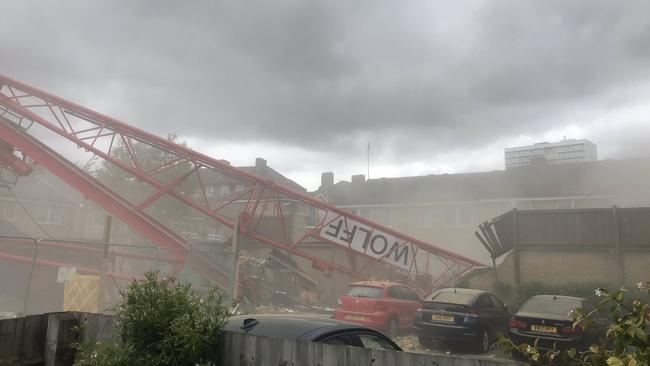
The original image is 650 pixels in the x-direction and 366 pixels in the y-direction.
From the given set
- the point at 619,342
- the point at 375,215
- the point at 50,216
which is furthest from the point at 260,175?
the point at 619,342

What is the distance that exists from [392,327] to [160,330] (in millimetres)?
10183

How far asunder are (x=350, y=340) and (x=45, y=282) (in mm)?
13677

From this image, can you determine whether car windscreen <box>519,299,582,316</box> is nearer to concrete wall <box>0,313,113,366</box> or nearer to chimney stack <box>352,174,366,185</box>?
concrete wall <box>0,313,113,366</box>

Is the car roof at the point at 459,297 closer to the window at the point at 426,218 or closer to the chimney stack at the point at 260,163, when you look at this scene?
the window at the point at 426,218

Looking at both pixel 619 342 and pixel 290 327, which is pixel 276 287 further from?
pixel 619 342

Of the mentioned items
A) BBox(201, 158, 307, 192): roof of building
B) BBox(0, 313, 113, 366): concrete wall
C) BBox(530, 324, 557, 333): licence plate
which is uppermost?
BBox(201, 158, 307, 192): roof of building

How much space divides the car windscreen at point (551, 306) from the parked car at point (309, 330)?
6822 millimetres

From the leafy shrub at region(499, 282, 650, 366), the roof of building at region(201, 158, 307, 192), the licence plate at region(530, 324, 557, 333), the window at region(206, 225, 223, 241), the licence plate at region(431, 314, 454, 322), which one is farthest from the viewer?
the roof of building at region(201, 158, 307, 192)

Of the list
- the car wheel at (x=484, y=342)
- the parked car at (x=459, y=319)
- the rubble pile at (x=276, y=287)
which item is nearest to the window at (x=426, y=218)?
the rubble pile at (x=276, y=287)

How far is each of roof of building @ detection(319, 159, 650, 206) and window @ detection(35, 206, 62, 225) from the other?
2225 centimetres

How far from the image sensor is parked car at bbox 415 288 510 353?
10781 millimetres

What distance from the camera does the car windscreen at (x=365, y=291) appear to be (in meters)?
13.0

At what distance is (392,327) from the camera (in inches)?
514

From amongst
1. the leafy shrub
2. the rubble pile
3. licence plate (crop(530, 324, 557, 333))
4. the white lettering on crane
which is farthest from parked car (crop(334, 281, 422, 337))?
the leafy shrub
